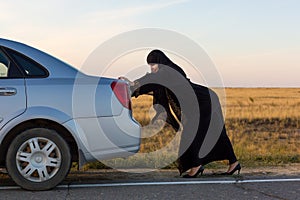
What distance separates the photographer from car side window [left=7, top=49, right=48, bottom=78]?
606cm

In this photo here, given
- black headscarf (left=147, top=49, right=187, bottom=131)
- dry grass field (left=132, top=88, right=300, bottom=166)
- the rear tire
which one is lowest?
dry grass field (left=132, top=88, right=300, bottom=166)

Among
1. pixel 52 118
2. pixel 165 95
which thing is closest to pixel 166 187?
pixel 165 95

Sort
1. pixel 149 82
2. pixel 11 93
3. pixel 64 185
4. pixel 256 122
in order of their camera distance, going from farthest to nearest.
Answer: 1. pixel 256 122
2. pixel 149 82
3. pixel 64 185
4. pixel 11 93

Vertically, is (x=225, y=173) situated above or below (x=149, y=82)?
below

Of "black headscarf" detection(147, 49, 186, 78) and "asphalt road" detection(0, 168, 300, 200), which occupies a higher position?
"black headscarf" detection(147, 49, 186, 78)

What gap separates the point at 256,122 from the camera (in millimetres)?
25047

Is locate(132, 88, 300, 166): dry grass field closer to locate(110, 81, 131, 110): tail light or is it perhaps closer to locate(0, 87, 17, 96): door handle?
locate(110, 81, 131, 110): tail light

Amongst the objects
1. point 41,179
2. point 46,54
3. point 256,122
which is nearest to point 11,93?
point 46,54

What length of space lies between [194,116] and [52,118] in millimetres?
2046

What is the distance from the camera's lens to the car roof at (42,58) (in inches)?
239

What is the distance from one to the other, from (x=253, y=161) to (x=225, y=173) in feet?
4.55

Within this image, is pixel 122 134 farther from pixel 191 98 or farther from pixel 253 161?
pixel 253 161

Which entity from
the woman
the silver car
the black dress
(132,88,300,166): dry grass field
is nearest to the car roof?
the silver car

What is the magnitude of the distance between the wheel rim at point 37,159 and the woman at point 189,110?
1.47 meters
